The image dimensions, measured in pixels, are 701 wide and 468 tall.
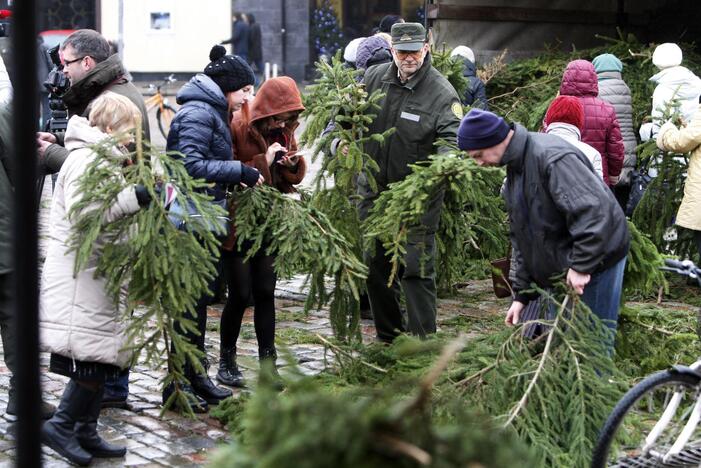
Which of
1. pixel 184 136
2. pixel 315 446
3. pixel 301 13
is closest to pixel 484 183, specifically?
pixel 184 136

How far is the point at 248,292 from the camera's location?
22.4ft

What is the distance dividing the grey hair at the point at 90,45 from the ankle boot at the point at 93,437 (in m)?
2.18

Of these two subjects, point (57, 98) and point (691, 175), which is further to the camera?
point (691, 175)

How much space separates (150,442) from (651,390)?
2.46 m

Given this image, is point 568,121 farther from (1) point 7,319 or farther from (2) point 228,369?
(1) point 7,319

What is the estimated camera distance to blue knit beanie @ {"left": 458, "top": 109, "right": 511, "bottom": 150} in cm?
556

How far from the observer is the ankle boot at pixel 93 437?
18.6 feet

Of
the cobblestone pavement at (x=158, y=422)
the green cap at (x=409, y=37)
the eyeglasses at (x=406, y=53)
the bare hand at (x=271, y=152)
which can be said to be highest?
the green cap at (x=409, y=37)

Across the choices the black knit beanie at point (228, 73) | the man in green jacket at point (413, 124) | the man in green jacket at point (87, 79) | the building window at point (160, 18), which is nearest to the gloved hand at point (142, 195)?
the man in green jacket at point (87, 79)

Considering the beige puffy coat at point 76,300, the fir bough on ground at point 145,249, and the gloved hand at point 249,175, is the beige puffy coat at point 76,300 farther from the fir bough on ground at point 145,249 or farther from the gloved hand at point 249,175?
the gloved hand at point 249,175

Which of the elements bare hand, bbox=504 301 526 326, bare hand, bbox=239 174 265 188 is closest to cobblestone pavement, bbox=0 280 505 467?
bare hand, bbox=239 174 265 188

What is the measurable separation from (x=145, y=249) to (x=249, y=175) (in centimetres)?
119

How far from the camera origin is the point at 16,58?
8.15 feet

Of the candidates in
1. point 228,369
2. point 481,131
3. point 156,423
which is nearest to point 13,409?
point 156,423
